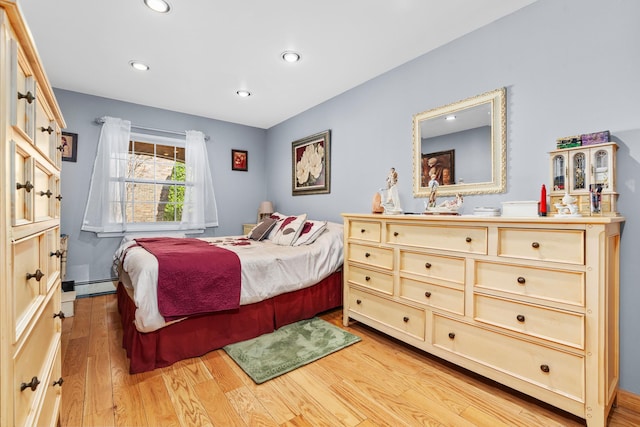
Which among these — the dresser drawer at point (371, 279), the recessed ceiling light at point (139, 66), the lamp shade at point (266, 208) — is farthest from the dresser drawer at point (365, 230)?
the recessed ceiling light at point (139, 66)

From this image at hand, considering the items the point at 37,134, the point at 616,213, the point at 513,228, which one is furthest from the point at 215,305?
the point at 616,213

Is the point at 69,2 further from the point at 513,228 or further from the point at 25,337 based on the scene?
the point at 513,228

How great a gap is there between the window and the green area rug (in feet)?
8.99

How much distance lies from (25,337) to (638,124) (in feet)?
9.19

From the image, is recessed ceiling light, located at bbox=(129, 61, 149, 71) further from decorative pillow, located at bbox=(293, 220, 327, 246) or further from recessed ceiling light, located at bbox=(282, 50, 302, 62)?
decorative pillow, located at bbox=(293, 220, 327, 246)

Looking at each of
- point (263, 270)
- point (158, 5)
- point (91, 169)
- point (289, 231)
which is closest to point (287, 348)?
point (263, 270)

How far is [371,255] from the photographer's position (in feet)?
8.20

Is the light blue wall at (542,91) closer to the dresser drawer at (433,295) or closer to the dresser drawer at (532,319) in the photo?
the dresser drawer at (532,319)

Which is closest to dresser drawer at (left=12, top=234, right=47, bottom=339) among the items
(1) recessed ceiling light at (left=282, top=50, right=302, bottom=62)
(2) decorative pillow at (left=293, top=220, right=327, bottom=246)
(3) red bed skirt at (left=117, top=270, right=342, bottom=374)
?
(3) red bed skirt at (left=117, top=270, right=342, bottom=374)

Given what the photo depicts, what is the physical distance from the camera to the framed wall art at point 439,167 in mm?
2480

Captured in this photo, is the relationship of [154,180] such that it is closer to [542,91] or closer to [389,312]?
[389,312]

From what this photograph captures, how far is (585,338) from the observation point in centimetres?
143

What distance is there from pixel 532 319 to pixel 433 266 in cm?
61

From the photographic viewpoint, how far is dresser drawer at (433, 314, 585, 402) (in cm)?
147
